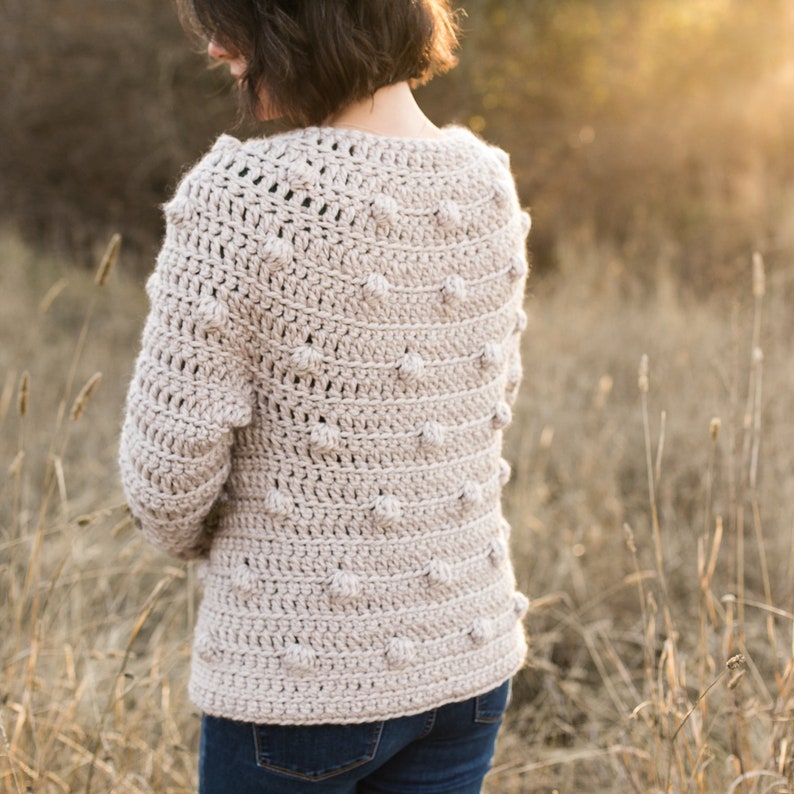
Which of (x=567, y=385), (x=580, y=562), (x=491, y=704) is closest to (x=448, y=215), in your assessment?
(x=491, y=704)

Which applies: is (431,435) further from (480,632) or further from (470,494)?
(480,632)

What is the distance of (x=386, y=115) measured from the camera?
1150 millimetres

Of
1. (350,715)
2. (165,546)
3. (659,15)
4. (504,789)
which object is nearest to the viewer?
(350,715)

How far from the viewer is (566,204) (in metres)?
6.65

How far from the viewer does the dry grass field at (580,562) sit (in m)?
1.66

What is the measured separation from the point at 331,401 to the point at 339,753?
460 mm

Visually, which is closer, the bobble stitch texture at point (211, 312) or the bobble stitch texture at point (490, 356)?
the bobble stitch texture at point (211, 312)

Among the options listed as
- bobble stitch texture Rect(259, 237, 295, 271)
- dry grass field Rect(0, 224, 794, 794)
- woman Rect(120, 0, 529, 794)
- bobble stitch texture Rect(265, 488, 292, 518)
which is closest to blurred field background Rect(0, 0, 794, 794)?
dry grass field Rect(0, 224, 794, 794)

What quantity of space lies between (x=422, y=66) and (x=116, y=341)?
423 cm

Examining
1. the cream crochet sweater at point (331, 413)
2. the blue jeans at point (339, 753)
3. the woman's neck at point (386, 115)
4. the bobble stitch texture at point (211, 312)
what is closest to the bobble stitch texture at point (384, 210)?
the cream crochet sweater at point (331, 413)

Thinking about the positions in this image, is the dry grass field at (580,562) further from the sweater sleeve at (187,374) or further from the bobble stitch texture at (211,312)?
the bobble stitch texture at (211,312)

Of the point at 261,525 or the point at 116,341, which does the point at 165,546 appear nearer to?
the point at 261,525

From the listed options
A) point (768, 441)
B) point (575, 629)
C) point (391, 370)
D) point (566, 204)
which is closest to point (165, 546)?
point (391, 370)

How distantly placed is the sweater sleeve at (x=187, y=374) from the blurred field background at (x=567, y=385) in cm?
45
